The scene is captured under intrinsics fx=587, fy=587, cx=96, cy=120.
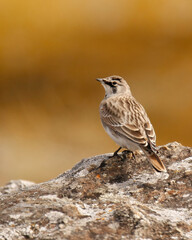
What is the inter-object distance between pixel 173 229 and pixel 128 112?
319 centimetres

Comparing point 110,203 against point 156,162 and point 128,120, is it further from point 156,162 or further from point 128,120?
point 128,120

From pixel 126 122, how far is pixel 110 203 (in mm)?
2332

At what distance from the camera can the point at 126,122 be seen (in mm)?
7562

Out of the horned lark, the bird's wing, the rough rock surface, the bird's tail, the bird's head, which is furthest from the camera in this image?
the bird's head

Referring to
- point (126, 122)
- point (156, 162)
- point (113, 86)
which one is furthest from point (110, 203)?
point (113, 86)

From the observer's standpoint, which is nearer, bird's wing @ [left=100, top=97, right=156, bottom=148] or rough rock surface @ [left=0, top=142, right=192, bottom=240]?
rough rock surface @ [left=0, top=142, right=192, bottom=240]

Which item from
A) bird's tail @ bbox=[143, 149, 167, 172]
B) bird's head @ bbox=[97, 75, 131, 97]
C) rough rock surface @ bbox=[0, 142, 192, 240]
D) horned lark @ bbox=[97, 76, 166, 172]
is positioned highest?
bird's head @ bbox=[97, 75, 131, 97]

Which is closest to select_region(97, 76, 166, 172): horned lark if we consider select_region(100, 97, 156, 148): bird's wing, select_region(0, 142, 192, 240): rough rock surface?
select_region(100, 97, 156, 148): bird's wing

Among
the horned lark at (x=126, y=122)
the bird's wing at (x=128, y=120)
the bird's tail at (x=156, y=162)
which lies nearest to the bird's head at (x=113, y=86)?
the horned lark at (x=126, y=122)

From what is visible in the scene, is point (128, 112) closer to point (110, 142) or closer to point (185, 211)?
point (185, 211)

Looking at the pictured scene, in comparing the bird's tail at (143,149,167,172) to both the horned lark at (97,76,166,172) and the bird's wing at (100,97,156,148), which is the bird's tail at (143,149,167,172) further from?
the bird's wing at (100,97,156,148)

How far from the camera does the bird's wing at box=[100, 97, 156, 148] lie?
7.12 metres

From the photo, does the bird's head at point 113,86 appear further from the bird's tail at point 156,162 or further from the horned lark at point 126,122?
the bird's tail at point 156,162

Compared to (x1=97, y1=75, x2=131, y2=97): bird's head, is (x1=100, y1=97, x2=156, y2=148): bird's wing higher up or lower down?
lower down
